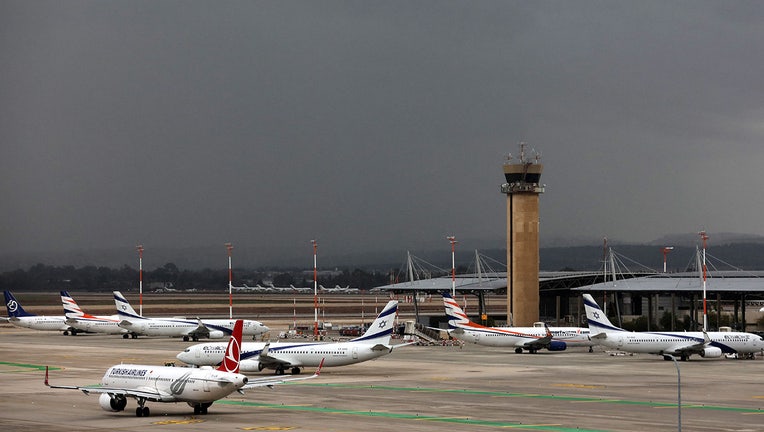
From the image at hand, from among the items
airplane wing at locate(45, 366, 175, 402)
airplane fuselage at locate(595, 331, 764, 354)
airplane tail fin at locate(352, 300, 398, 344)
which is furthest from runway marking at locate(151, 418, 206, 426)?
airplane fuselage at locate(595, 331, 764, 354)

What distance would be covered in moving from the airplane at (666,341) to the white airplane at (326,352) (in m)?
26.3

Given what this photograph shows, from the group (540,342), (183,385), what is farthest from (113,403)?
(540,342)

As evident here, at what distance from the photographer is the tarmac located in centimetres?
5225

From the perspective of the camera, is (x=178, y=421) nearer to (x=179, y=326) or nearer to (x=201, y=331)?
(x=201, y=331)

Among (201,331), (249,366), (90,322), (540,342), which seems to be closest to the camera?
(249,366)

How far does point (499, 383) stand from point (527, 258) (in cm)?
6574

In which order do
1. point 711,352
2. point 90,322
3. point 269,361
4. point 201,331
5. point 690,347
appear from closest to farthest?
point 269,361
point 711,352
point 690,347
point 201,331
point 90,322

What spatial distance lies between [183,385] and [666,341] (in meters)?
60.4

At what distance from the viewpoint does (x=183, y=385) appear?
54.7 m

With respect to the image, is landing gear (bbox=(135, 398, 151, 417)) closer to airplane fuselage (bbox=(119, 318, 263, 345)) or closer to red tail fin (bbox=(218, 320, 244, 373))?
red tail fin (bbox=(218, 320, 244, 373))

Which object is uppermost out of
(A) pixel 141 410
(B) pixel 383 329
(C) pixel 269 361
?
(B) pixel 383 329

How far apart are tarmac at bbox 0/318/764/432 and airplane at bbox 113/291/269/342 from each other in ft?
86.3

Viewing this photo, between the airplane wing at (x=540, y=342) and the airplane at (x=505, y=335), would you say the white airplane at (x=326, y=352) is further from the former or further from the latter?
the airplane wing at (x=540, y=342)

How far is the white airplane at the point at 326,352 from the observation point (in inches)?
3241
